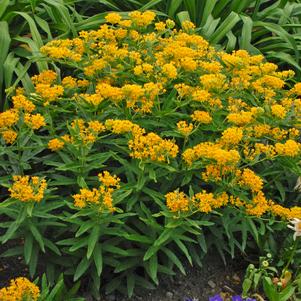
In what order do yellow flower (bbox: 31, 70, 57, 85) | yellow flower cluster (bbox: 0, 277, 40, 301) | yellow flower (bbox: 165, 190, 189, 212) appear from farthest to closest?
1. yellow flower (bbox: 31, 70, 57, 85)
2. yellow flower (bbox: 165, 190, 189, 212)
3. yellow flower cluster (bbox: 0, 277, 40, 301)

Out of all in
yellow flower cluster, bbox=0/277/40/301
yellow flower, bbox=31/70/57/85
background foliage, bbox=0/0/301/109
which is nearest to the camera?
yellow flower cluster, bbox=0/277/40/301

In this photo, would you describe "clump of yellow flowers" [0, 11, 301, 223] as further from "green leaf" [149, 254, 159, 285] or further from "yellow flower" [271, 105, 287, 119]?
"green leaf" [149, 254, 159, 285]

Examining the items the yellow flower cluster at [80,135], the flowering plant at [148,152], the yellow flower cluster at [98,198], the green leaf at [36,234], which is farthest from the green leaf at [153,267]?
the yellow flower cluster at [80,135]

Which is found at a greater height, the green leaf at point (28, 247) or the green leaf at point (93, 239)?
the green leaf at point (93, 239)

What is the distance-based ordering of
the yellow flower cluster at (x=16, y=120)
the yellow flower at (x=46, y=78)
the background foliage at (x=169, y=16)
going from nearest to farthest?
1. the yellow flower cluster at (x=16, y=120)
2. the yellow flower at (x=46, y=78)
3. the background foliage at (x=169, y=16)

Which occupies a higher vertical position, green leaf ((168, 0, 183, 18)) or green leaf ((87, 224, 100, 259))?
green leaf ((168, 0, 183, 18))

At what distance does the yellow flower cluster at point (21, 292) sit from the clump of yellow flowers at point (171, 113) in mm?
362

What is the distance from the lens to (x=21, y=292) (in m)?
2.43

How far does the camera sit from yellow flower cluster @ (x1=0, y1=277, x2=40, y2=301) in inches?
95.1

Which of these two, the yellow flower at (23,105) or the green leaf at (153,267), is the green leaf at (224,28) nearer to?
the yellow flower at (23,105)

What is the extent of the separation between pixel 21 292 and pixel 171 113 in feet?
3.63

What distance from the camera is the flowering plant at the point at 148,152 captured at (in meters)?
2.63

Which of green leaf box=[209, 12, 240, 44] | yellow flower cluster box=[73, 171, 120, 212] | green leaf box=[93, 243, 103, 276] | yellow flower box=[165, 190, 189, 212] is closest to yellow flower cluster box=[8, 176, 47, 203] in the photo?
yellow flower cluster box=[73, 171, 120, 212]

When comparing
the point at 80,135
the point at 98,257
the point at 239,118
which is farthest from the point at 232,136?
the point at 98,257
